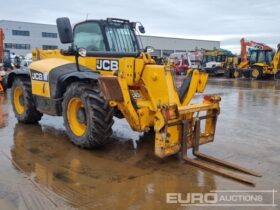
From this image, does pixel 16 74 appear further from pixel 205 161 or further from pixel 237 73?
pixel 237 73

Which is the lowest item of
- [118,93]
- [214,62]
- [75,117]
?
[75,117]

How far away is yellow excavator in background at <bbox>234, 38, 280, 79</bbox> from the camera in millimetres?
25245

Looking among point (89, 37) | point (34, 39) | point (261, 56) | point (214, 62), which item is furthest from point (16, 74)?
point (34, 39)

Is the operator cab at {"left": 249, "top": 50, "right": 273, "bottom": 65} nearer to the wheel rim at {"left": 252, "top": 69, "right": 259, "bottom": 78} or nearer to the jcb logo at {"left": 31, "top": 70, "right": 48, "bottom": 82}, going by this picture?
the wheel rim at {"left": 252, "top": 69, "right": 259, "bottom": 78}

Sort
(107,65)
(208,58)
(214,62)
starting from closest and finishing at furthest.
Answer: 1. (107,65)
2. (214,62)
3. (208,58)

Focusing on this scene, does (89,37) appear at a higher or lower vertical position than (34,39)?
lower

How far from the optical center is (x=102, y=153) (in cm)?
546

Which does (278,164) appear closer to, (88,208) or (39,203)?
(88,208)

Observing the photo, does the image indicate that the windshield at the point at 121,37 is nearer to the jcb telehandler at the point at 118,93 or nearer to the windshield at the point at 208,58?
the jcb telehandler at the point at 118,93

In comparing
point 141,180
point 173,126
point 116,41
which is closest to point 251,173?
point 173,126

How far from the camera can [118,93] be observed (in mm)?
4746

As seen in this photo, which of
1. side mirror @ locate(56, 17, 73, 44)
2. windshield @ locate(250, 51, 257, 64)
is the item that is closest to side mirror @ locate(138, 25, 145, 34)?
side mirror @ locate(56, 17, 73, 44)

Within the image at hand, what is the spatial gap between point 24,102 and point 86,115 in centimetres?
269

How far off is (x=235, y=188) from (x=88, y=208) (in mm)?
1866
